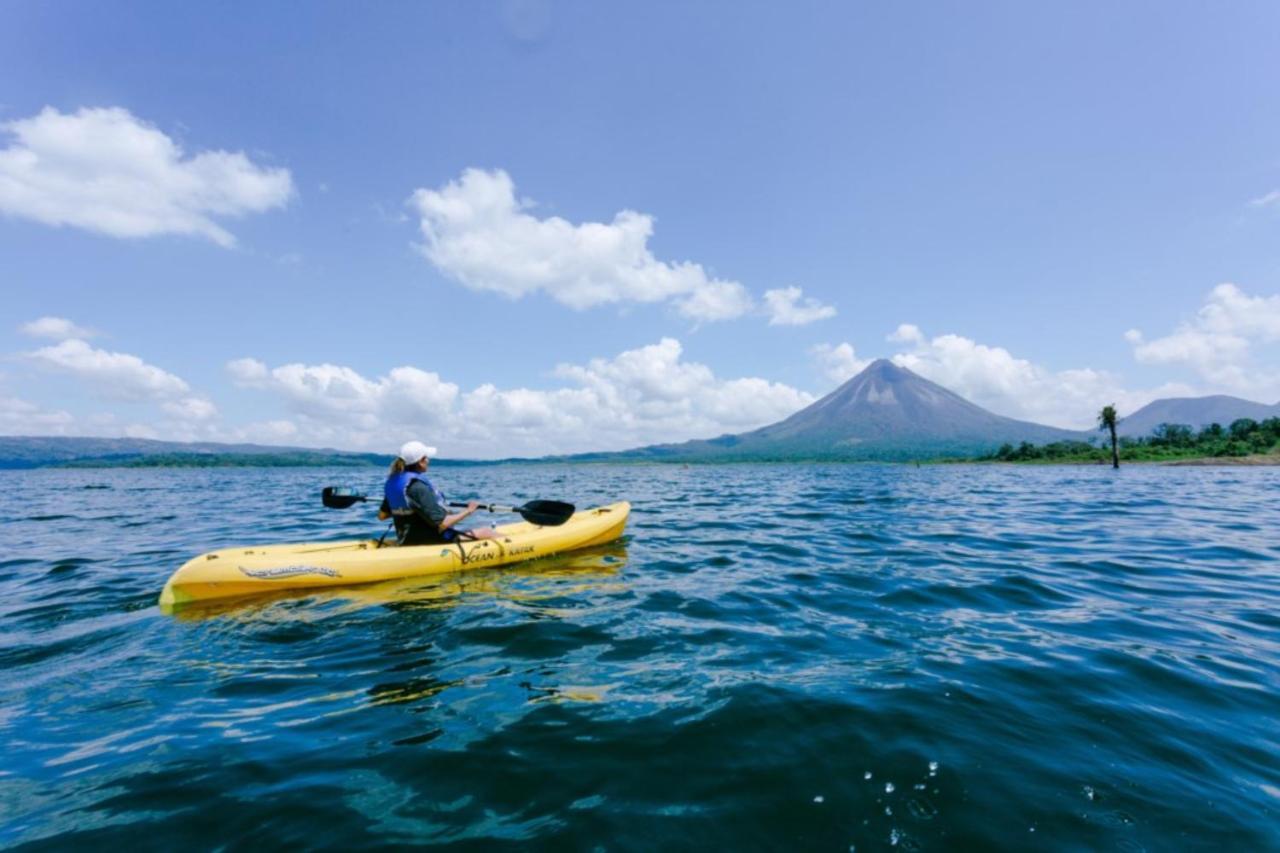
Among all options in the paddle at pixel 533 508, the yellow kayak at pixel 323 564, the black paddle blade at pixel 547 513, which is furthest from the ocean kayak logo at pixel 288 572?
the black paddle blade at pixel 547 513

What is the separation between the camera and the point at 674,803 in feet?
11.6

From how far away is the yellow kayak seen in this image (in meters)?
8.50

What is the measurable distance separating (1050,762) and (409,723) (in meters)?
5.16

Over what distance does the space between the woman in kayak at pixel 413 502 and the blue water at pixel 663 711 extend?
1.25m

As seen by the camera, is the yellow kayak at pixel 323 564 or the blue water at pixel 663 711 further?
the yellow kayak at pixel 323 564

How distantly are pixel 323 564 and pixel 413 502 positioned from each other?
69.2 inches

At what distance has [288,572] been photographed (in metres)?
9.09

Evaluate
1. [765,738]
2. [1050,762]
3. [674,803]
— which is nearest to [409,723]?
[674,803]

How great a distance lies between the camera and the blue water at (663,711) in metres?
3.39

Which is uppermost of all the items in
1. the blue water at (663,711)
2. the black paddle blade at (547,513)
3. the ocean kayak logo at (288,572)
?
the black paddle blade at (547,513)

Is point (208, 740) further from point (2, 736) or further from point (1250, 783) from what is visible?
point (1250, 783)

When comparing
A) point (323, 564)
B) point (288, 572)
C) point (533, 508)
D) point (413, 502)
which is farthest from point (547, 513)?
point (288, 572)

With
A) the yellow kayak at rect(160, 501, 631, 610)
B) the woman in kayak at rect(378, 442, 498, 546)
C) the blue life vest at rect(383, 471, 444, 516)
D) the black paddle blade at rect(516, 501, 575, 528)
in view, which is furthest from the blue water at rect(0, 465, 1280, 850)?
the black paddle blade at rect(516, 501, 575, 528)

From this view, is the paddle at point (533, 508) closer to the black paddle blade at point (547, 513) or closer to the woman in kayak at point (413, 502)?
the black paddle blade at point (547, 513)
